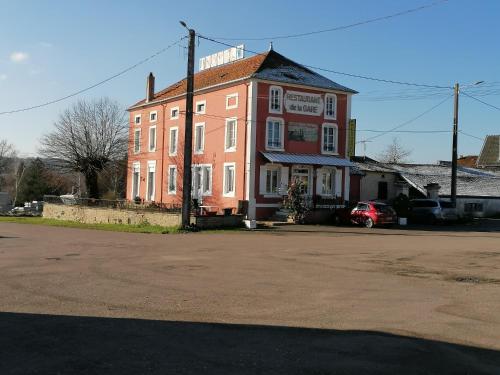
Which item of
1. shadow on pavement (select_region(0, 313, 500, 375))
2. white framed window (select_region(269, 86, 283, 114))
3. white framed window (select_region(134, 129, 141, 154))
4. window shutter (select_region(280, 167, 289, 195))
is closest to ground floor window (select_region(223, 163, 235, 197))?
window shutter (select_region(280, 167, 289, 195))

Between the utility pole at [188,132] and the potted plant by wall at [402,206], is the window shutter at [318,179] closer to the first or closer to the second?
the potted plant by wall at [402,206]

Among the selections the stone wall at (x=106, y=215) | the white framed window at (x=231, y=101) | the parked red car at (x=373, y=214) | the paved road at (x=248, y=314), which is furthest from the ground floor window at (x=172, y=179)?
the paved road at (x=248, y=314)

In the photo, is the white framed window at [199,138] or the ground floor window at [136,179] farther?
the ground floor window at [136,179]

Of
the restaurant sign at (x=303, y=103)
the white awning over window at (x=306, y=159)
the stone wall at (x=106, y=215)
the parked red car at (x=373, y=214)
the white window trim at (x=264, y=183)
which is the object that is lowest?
the stone wall at (x=106, y=215)

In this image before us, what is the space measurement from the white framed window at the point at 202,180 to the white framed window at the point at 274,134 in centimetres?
548

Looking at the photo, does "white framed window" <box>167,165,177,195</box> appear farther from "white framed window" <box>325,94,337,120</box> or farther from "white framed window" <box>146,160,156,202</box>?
"white framed window" <box>325,94,337,120</box>

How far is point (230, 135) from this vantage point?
127 ft

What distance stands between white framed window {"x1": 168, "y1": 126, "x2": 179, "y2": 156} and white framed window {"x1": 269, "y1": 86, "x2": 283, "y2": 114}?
1081 centimetres

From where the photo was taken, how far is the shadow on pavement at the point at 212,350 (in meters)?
6.00

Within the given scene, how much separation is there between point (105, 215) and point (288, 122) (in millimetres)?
15068

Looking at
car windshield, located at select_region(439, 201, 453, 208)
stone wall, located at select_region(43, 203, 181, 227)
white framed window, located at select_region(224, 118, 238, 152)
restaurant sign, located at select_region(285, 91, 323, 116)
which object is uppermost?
restaurant sign, located at select_region(285, 91, 323, 116)

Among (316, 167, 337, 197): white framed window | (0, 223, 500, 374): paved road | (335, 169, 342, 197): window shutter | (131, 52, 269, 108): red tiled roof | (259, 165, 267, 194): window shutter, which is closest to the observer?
(0, 223, 500, 374): paved road

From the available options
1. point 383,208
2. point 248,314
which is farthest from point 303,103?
point 248,314

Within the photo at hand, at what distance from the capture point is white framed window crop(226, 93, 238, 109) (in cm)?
3803
